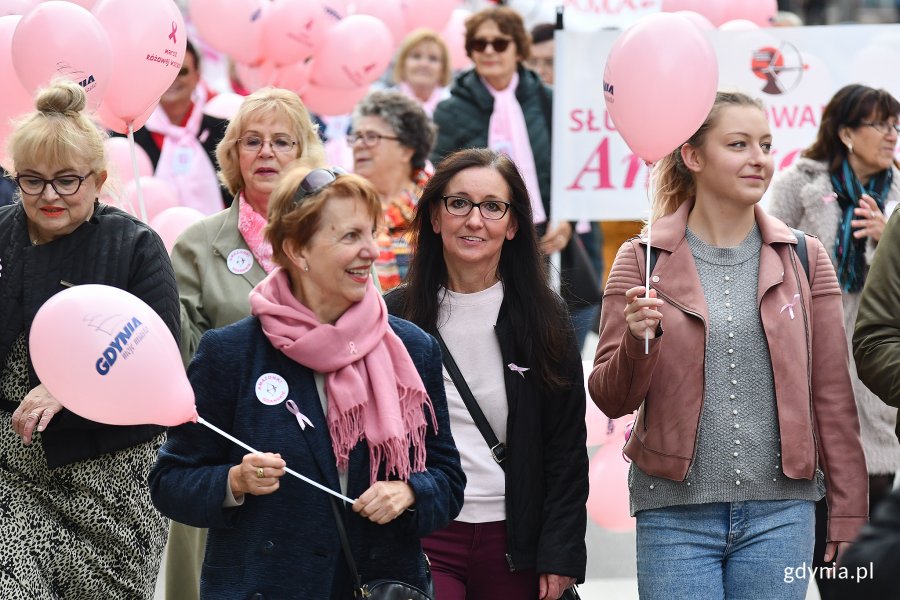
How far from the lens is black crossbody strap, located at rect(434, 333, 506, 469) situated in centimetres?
432

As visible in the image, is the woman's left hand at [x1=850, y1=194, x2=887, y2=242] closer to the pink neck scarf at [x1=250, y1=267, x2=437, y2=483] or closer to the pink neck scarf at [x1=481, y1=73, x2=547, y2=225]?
the pink neck scarf at [x1=481, y1=73, x2=547, y2=225]

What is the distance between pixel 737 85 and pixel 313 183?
376cm

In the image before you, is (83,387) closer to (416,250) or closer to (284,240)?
(284,240)

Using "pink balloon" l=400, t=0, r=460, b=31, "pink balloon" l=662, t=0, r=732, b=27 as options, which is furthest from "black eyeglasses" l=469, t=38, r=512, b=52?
"pink balloon" l=400, t=0, r=460, b=31

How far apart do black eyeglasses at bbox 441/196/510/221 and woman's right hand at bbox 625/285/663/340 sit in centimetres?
61

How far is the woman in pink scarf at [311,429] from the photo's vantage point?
361cm

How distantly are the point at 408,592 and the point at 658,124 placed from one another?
163 centimetres

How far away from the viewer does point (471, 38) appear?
853cm

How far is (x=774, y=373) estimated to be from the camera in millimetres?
4195

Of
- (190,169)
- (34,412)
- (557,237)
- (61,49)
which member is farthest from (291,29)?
(34,412)

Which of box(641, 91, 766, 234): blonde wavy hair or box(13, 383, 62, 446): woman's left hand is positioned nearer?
box(13, 383, 62, 446): woman's left hand

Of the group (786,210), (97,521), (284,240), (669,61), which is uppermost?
(669,61)

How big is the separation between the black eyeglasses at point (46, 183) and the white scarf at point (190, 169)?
4224 mm

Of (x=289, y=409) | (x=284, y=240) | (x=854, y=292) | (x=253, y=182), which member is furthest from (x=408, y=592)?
(x=854, y=292)
